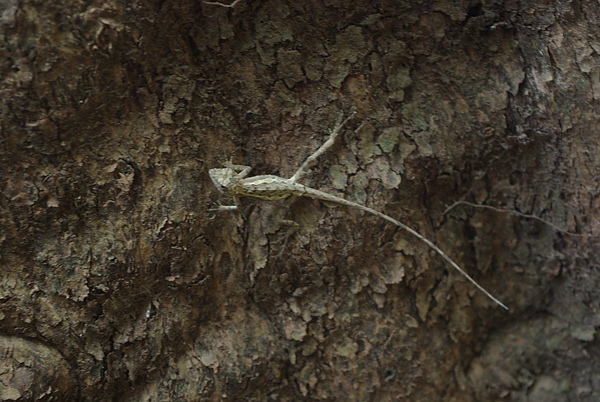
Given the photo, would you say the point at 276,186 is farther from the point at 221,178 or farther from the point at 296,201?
the point at 221,178

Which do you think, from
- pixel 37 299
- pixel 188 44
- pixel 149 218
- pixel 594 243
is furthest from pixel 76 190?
pixel 594 243

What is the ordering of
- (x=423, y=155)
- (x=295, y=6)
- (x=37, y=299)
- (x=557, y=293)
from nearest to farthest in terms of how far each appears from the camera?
(x=37, y=299) < (x=295, y=6) < (x=423, y=155) < (x=557, y=293)

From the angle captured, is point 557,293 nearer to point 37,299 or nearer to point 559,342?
point 559,342

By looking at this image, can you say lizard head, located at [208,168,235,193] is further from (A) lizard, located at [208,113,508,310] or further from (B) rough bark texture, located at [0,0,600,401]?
(B) rough bark texture, located at [0,0,600,401]

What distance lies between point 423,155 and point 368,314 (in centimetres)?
129

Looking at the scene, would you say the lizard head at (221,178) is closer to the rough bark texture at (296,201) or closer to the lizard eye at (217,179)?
the lizard eye at (217,179)

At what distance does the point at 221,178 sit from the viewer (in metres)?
3.28

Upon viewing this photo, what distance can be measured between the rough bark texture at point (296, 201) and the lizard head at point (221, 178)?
0.34ft

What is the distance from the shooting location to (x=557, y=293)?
3.96 m

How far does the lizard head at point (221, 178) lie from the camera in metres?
3.27

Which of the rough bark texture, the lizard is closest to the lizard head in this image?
the lizard

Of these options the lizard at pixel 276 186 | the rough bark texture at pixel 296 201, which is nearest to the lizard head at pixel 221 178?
the lizard at pixel 276 186

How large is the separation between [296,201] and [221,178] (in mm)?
597

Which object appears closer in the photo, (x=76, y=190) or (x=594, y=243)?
(x=76, y=190)
